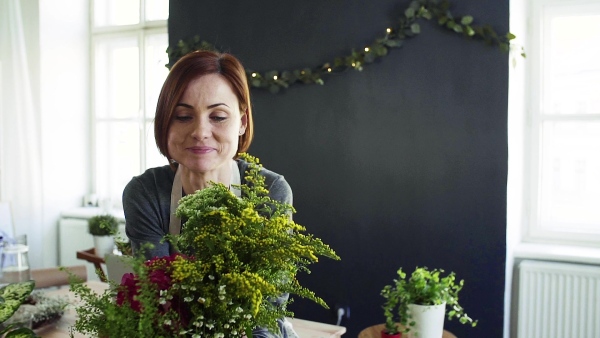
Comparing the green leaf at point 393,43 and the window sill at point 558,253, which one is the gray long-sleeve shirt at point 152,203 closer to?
the green leaf at point 393,43

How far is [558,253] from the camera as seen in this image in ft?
10.5

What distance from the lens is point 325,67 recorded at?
3400 millimetres

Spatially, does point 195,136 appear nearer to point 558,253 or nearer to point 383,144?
point 383,144

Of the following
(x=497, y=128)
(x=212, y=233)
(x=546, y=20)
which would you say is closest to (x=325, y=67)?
(x=497, y=128)

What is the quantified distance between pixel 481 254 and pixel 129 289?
263 centimetres

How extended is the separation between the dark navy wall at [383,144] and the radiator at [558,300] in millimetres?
209

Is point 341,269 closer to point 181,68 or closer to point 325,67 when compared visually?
point 325,67

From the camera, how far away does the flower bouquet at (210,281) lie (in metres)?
0.78

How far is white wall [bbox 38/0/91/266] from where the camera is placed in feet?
16.1

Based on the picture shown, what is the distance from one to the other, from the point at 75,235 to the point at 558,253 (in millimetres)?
3789

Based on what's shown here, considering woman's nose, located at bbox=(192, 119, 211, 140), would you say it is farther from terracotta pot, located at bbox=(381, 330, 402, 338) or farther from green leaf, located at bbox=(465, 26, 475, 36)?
green leaf, located at bbox=(465, 26, 475, 36)

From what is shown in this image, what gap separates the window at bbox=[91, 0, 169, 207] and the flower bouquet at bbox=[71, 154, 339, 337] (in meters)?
4.19

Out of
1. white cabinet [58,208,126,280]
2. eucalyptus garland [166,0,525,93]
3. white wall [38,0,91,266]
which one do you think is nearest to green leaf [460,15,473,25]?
eucalyptus garland [166,0,525,93]

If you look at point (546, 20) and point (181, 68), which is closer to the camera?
point (181, 68)
